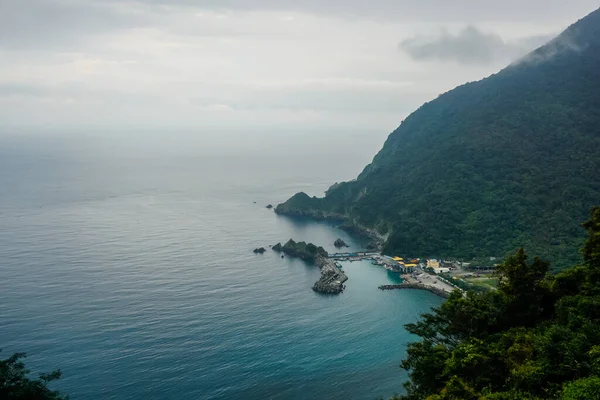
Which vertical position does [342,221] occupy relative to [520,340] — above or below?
above

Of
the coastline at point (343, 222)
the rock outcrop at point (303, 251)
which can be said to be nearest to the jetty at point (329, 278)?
the rock outcrop at point (303, 251)

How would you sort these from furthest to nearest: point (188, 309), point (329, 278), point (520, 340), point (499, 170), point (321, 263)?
point (499, 170), point (321, 263), point (329, 278), point (188, 309), point (520, 340)

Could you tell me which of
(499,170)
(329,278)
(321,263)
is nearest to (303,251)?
(321,263)

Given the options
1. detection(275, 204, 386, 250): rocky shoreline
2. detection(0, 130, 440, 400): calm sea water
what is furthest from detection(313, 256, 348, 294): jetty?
detection(275, 204, 386, 250): rocky shoreline

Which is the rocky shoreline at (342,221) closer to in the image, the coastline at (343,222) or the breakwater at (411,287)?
the coastline at (343,222)

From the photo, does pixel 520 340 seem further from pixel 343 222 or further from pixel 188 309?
pixel 343 222
